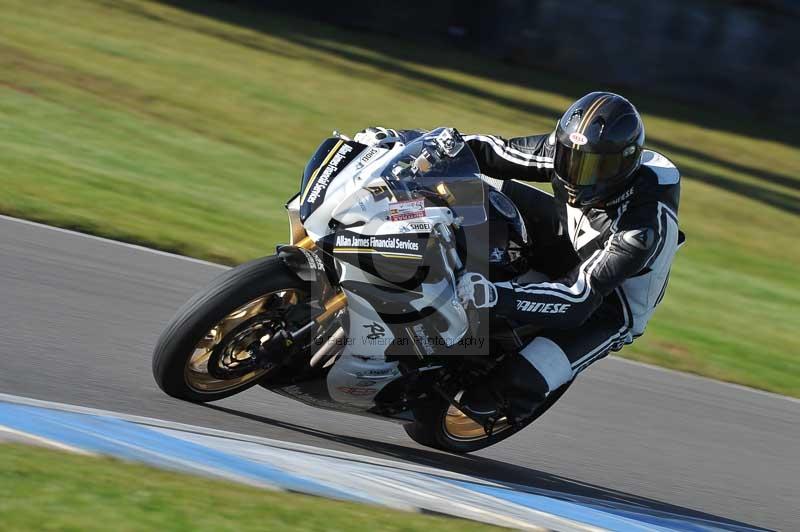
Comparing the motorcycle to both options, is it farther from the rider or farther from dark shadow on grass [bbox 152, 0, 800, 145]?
dark shadow on grass [bbox 152, 0, 800, 145]

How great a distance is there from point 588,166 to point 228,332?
5.78 ft

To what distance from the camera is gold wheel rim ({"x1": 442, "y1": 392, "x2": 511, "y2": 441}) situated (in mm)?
5496

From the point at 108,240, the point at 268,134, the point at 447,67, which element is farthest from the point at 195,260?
the point at 447,67

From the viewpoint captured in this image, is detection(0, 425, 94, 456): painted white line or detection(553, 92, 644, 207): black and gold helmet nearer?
detection(0, 425, 94, 456): painted white line

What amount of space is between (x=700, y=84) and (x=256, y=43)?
862 centimetres

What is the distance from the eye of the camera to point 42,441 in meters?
3.78

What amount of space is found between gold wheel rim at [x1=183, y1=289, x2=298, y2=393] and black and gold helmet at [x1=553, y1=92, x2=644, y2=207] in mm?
1375

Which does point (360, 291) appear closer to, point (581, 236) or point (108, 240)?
point (581, 236)

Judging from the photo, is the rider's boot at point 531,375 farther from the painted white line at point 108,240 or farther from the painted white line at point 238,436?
the painted white line at point 108,240

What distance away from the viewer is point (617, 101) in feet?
15.8

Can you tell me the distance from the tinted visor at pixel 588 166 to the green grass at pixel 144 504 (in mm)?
1694

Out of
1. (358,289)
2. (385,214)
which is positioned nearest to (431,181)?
(385,214)

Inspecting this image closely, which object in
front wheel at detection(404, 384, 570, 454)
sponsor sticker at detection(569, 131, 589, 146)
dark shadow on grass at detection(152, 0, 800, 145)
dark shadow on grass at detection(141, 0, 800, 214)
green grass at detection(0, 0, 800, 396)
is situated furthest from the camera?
dark shadow on grass at detection(152, 0, 800, 145)

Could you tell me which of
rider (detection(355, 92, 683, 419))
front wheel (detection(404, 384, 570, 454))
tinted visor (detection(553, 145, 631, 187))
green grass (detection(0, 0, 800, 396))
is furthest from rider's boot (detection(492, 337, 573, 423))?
A: green grass (detection(0, 0, 800, 396))
